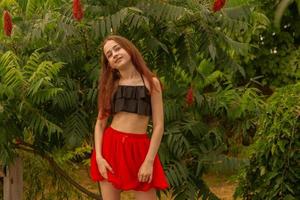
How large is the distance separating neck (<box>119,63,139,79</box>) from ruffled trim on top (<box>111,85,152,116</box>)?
0.05m

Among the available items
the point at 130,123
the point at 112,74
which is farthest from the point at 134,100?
the point at 112,74

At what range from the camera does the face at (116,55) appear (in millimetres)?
2473

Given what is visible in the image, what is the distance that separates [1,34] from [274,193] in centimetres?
201

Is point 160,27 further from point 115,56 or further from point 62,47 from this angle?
point 115,56

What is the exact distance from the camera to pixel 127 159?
7.91ft

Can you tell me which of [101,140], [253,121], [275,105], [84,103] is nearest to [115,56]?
[101,140]

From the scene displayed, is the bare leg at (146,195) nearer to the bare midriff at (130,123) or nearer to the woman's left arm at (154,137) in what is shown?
the woman's left arm at (154,137)

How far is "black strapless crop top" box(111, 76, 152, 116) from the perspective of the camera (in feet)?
8.07

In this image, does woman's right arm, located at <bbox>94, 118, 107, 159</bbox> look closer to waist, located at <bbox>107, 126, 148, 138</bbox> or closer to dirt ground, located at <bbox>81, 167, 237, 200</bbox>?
waist, located at <bbox>107, 126, 148, 138</bbox>

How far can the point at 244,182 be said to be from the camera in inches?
139

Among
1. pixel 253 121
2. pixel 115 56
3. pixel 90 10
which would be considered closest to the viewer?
pixel 115 56

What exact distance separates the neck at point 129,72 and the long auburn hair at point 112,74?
2 centimetres

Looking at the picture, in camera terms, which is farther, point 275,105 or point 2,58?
point 275,105

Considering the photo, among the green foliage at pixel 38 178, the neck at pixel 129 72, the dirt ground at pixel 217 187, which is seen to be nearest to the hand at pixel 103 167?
the neck at pixel 129 72
